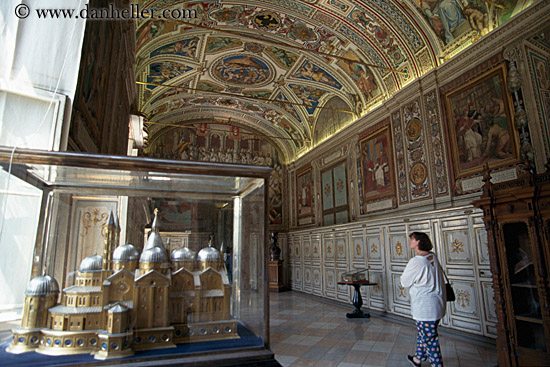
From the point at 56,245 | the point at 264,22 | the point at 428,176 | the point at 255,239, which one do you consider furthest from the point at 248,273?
the point at 264,22

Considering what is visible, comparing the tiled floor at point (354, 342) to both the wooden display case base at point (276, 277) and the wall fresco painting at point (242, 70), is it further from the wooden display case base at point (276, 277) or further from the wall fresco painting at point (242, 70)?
the wall fresco painting at point (242, 70)

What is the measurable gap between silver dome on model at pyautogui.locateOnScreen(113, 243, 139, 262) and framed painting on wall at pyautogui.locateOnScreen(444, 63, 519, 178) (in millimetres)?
7379

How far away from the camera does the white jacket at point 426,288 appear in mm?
4379

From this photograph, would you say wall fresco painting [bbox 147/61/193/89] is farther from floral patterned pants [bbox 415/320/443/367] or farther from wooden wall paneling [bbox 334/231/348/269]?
floral patterned pants [bbox 415/320/443/367]

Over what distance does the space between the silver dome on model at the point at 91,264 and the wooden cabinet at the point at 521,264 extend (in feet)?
18.0

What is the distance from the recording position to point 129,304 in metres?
2.02

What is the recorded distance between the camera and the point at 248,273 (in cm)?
236

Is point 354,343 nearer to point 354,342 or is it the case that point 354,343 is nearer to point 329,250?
point 354,342

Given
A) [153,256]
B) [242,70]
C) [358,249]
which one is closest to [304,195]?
[358,249]

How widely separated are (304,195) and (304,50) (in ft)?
26.3

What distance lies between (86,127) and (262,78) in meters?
11.0

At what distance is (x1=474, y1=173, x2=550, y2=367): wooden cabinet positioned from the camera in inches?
184

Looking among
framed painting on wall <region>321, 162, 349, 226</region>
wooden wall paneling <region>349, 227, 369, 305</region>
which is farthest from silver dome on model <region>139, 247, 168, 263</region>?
framed painting on wall <region>321, 162, 349, 226</region>

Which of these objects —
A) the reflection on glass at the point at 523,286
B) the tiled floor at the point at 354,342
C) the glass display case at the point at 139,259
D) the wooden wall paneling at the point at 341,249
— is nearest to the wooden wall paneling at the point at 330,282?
the wooden wall paneling at the point at 341,249
